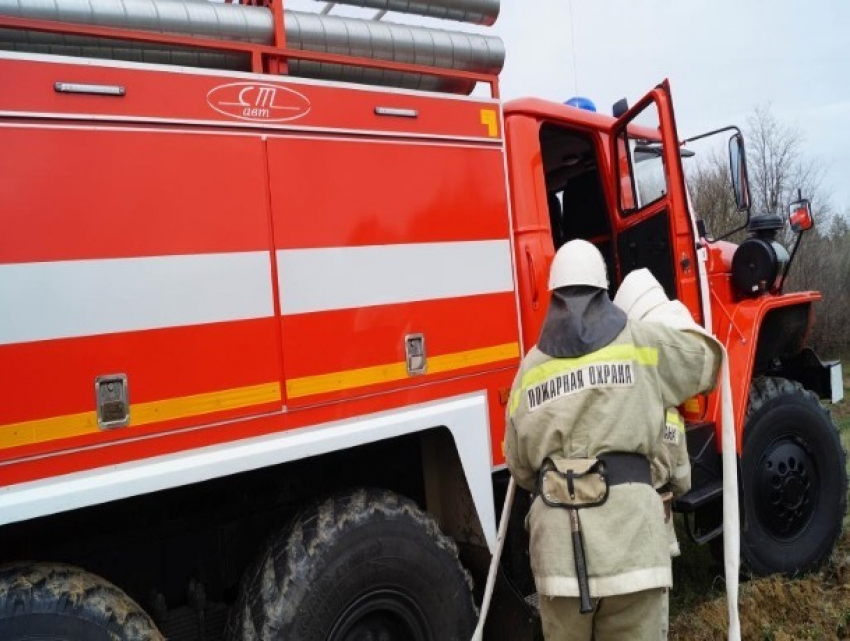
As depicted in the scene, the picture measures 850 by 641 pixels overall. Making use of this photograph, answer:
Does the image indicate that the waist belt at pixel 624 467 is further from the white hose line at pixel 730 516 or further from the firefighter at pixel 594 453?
the white hose line at pixel 730 516

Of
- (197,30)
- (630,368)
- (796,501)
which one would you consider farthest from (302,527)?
(796,501)

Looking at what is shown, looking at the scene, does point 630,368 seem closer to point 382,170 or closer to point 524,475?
point 524,475

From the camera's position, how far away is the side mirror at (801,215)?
13.5ft

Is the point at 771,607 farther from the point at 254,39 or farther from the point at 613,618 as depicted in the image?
the point at 254,39

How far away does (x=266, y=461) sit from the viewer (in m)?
2.37

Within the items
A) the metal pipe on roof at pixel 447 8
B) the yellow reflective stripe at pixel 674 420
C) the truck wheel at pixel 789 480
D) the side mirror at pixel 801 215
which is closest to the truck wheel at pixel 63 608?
the yellow reflective stripe at pixel 674 420

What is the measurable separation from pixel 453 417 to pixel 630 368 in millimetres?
755

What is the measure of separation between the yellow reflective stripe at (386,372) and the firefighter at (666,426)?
0.56m

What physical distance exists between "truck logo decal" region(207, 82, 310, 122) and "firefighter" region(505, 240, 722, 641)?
3.61ft

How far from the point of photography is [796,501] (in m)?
4.28

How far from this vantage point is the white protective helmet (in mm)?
2490

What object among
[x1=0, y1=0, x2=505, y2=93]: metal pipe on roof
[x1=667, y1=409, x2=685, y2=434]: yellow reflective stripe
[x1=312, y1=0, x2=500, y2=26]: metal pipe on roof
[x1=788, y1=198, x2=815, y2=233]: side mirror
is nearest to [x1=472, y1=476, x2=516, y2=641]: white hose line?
[x1=667, y1=409, x2=685, y2=434]: yellow reflective stripe

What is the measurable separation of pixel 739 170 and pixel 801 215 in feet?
1.93

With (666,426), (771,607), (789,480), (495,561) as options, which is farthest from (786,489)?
(495,561)
